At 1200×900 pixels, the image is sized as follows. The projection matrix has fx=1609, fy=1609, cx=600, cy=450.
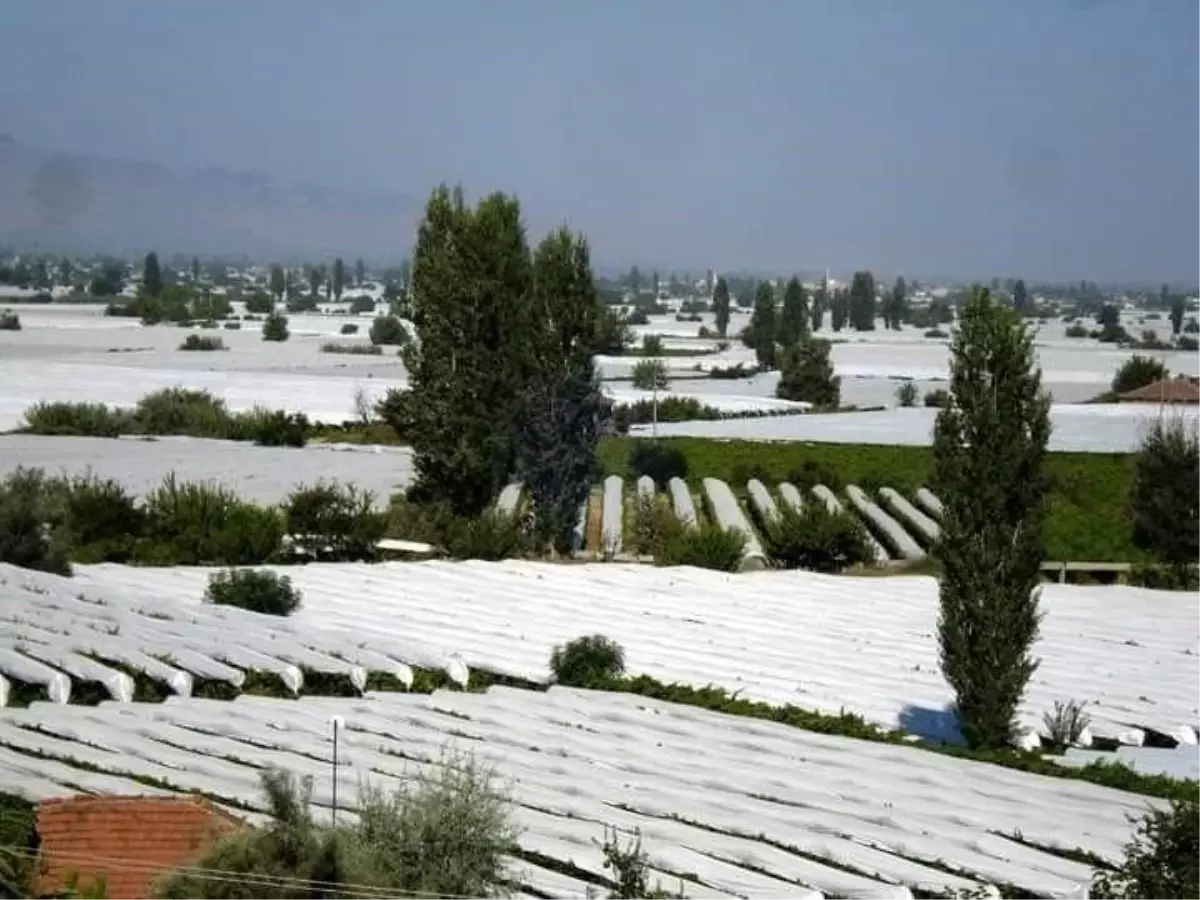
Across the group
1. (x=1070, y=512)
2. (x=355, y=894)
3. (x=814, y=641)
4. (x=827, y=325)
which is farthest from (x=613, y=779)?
(x=827, y=325)

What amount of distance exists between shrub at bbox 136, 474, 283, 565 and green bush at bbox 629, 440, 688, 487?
11483 mm

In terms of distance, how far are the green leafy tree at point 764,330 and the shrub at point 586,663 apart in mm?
54198

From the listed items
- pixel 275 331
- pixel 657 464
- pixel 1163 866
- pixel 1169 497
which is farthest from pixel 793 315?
pixel 1163 866

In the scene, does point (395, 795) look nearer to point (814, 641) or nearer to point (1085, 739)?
point (1085, 739)

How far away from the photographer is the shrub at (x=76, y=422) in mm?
33688

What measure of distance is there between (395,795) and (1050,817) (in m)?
4.22

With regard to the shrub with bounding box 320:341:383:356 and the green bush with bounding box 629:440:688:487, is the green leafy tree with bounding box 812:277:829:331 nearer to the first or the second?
the shrub with bounding box 320:341:383:356

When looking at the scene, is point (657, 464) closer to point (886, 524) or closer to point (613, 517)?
point (613, 517)

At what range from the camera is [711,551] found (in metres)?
19.9

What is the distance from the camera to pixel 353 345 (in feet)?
232

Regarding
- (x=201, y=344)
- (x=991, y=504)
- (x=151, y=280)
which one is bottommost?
(x=991, y=504)

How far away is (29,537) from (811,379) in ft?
119

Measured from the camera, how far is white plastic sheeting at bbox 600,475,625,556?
73.1 ft

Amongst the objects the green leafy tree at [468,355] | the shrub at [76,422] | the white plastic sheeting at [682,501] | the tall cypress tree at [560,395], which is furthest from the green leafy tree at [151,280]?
the tall cypress tree at [560,395]
